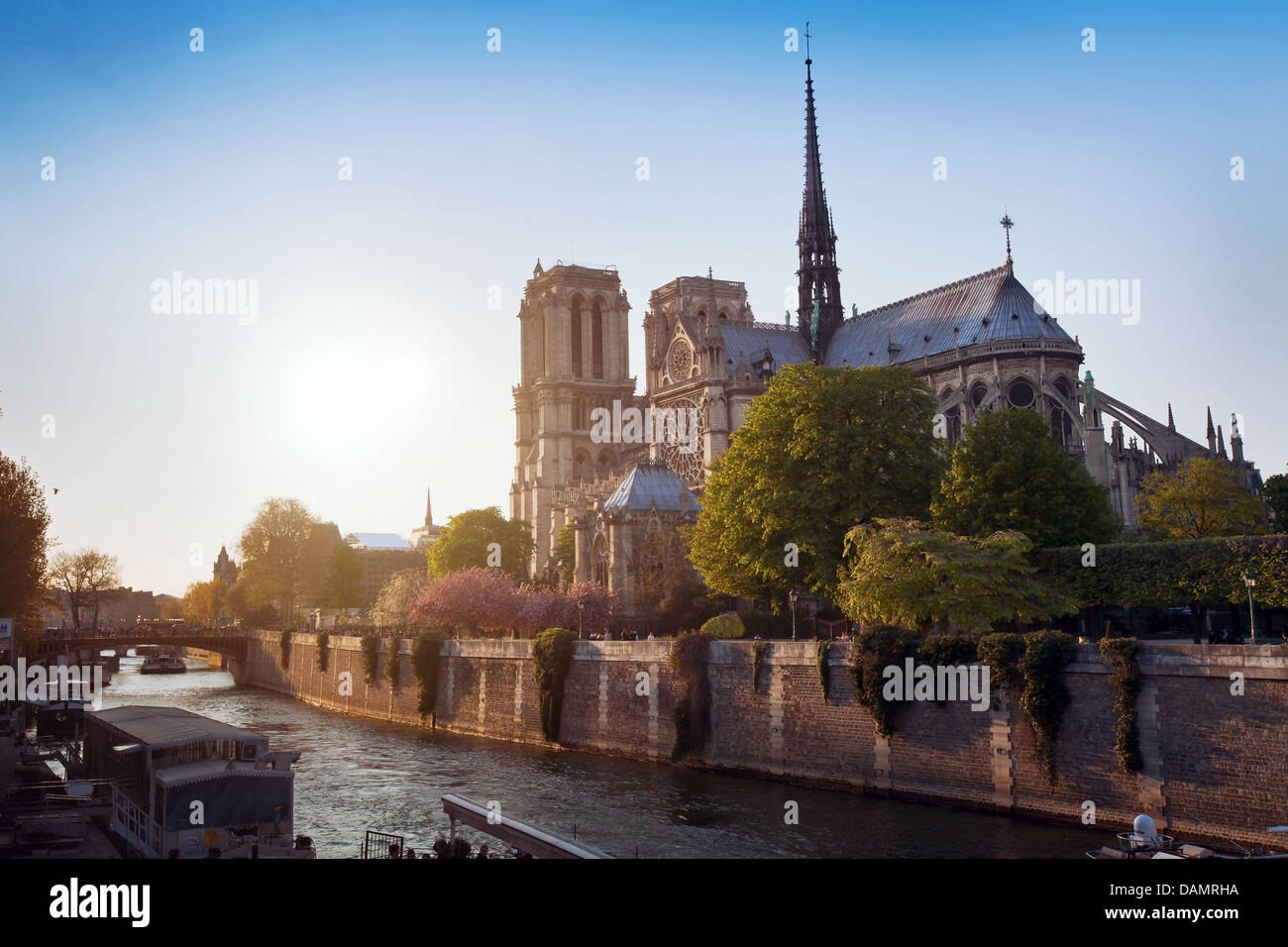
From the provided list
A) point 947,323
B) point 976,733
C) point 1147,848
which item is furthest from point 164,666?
point 1147,848

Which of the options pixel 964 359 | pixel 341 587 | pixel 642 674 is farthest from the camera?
pixel 341 587

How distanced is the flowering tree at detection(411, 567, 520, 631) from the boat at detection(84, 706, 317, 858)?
37619 millimetres

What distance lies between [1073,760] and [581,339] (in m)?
96.1

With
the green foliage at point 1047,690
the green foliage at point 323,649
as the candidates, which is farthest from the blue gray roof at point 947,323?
the green foliage at point 1047,690

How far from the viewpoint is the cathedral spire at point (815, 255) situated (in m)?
95.6

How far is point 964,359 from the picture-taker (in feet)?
257

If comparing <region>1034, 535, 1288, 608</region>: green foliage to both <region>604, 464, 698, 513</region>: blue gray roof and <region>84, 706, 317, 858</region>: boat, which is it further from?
<region>604, 464, 698, 513</region>: blue gray roof

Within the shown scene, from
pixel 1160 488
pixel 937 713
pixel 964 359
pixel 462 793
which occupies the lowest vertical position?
pixel 462 793

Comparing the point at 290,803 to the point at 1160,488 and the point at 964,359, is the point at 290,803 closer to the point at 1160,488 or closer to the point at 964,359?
the point at 1160,488

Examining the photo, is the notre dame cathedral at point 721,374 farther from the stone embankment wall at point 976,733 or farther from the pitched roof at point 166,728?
the pitched roof at point 166,728

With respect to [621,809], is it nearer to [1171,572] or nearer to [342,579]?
[1171,572]

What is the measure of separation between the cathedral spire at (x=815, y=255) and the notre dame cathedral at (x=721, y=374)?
12 cm

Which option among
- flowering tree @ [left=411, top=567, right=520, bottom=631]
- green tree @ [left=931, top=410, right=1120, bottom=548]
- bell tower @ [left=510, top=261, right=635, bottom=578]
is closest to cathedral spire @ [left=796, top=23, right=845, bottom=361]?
bell tower @ [left=510, top=261, right=635, bottom=578]
